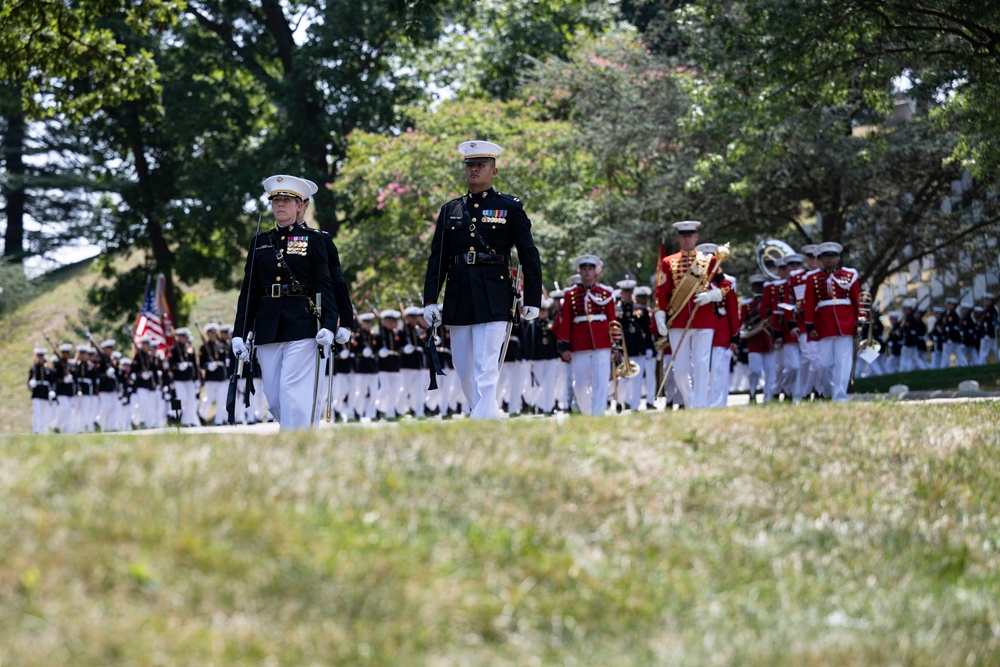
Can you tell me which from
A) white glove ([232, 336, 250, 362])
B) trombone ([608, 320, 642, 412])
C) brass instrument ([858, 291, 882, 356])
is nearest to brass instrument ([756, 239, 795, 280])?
brass instrument ([858, 291, 882, 356])

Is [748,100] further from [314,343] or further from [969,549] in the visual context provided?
[969,549]

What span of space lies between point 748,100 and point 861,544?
15258 mm

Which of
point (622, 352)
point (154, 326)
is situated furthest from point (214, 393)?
point (622, 352)

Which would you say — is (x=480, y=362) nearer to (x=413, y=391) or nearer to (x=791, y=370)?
(x=791, y=370)

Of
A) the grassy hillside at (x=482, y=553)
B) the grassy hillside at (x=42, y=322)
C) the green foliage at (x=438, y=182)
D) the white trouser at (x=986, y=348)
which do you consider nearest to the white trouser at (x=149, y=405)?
the green foliage at (x=438, y=182)

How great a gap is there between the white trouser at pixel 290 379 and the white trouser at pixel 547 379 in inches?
490

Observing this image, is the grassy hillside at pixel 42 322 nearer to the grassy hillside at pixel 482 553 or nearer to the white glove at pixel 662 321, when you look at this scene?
the white glove at pixel 662 321

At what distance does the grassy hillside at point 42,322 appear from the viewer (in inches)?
1674

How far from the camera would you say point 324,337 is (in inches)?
427

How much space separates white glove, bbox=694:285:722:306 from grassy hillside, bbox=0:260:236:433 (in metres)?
27.8

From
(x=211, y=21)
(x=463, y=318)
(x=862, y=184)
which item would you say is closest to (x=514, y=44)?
(x=211, y=21)

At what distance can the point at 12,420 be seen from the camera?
40312 millimetres

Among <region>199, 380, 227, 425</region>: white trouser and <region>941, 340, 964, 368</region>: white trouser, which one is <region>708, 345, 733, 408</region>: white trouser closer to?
<region>199, 380, 227, 425</region>: white trouser

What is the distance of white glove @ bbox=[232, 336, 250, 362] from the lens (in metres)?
11.0
